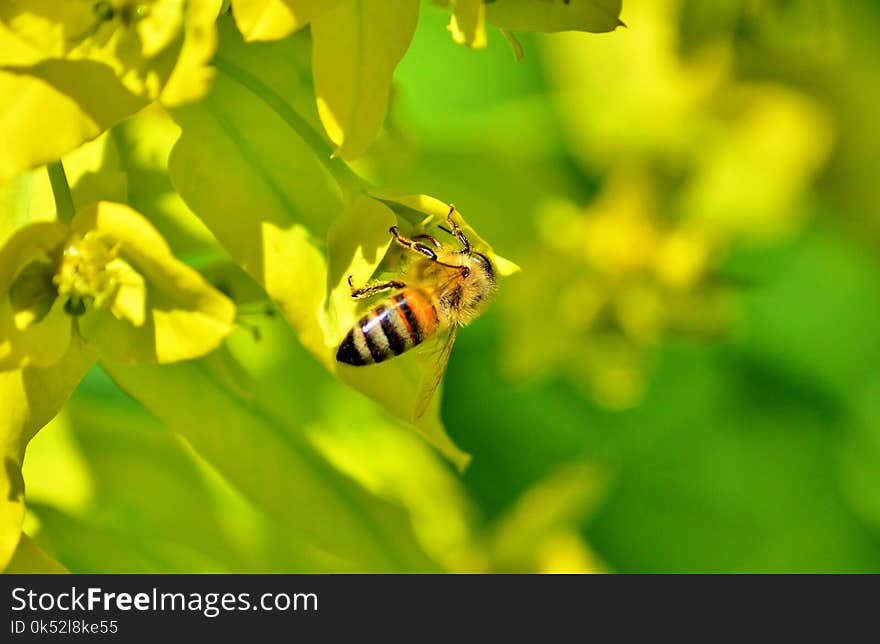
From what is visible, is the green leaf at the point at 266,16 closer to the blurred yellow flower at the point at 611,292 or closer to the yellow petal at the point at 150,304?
the yellow petal at the point at 150,304

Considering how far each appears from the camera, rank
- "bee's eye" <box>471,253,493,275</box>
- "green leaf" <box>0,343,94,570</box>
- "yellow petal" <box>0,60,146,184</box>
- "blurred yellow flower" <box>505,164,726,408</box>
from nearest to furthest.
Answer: "yellow petal" <box>0,60,146,184</box>
"green leaf" <box>0,343,94,570</box>
"bee's eye" <box>471,253,493,275</box>
"blurred yellow flower" <box>505,164,726,408</box>

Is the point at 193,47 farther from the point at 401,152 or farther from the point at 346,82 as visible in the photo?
the point at 401,152

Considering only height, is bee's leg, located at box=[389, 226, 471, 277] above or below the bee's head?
above

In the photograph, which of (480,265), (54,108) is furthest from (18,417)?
(480,265)

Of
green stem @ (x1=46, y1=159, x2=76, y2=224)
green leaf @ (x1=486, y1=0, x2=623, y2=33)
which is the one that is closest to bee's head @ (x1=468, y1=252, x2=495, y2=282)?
green leaf @ (x1=486, y1=0, x2=623, y2=33)

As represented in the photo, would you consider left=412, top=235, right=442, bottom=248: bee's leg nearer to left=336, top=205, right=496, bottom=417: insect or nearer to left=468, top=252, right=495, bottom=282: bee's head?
left=336, top=205, right=496, bottom=417: insect

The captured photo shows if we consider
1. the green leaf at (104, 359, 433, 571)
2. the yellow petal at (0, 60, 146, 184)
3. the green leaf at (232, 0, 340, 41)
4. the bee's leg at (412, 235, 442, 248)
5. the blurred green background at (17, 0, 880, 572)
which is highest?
the green leaf at (232, 0, 340, 41)

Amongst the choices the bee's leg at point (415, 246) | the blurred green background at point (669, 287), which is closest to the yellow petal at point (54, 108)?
the bee's leg at point (415, 246)
